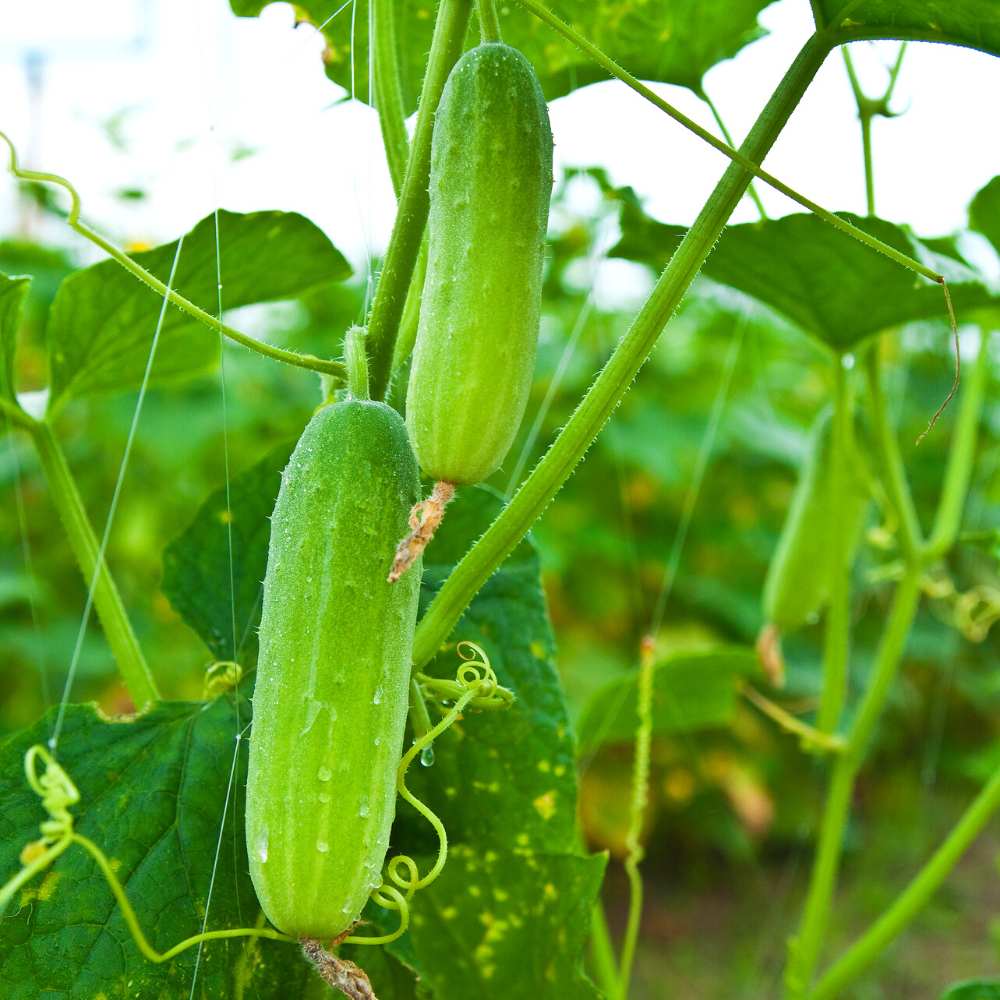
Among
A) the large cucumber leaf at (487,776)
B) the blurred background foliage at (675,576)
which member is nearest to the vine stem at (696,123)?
the large cucumber leaf at (487,776)

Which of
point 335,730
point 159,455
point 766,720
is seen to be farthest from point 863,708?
point 766,720

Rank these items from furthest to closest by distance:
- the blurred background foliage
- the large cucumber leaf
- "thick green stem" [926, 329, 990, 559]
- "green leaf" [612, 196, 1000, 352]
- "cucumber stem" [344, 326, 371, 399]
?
the blurred background foliage
"thick green stem" [926, 329, 990, 559]
"green leaf" [612, 196, 1000, 352]
the large cucumber leaf
"cucumber stem" [344, 326, 371, 399]

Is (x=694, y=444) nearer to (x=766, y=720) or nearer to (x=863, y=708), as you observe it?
(x=766, y=720)

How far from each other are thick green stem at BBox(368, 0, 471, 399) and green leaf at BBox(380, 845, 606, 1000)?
1.19 feet

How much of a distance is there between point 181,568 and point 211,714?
16 cm

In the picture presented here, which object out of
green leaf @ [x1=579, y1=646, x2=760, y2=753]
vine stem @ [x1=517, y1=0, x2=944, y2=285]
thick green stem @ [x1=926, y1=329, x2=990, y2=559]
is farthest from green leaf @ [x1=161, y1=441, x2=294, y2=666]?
thick green stem @ [x1=926, y1=329, x2=990, y2=559]

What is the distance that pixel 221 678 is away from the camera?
0.78 metres

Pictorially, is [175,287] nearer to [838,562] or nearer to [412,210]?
[412,210]

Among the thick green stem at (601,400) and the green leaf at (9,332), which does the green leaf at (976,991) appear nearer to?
the thick green stem at (601,400)

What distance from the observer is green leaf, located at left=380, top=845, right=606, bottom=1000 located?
81cm

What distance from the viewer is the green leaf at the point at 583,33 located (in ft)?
2.96

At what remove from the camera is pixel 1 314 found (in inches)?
34.5

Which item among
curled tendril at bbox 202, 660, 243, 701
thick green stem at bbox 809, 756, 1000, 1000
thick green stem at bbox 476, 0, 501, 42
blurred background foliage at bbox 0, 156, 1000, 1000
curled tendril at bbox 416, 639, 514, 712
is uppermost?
thick green stem at bbox 476, 0, 501, 42

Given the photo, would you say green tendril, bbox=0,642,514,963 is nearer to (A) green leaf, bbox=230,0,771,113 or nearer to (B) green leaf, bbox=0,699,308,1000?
(B) green leaf, bbox=0,699,308,1000
